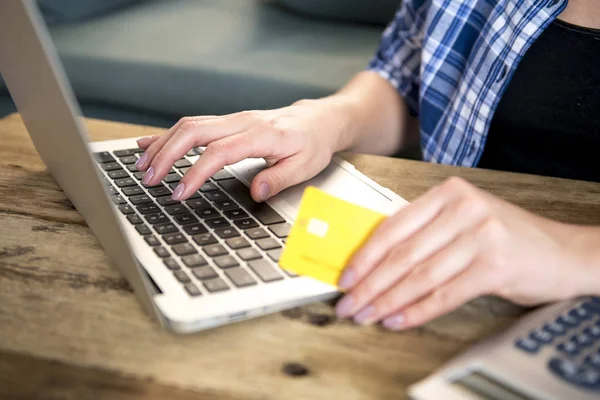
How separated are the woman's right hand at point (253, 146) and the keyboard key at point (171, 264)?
122 millimetres

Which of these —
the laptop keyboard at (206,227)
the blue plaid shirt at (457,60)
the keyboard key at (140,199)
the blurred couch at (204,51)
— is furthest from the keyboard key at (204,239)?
the blurred couch at (204,51)

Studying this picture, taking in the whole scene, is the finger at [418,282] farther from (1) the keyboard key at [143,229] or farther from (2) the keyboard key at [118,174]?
(2) the keyboard key at [118,174]

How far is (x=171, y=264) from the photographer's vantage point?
59 cm

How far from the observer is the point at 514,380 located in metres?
0.45

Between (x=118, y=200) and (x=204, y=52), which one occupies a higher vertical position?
(x=118, y=200)

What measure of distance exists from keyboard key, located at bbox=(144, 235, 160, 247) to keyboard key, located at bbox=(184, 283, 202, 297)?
3.2 inches

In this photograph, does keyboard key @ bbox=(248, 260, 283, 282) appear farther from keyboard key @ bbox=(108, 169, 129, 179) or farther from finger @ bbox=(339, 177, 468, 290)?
keyboard key @ bbox=(108, 169, 129, 179)

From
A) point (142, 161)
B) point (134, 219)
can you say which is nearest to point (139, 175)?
point (142, 161)

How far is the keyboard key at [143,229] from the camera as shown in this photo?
25.5 inches

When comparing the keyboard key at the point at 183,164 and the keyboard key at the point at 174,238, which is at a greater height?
the keyboard key at the point at 174,238

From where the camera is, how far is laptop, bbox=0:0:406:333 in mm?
522

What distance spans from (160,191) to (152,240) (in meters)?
0.12

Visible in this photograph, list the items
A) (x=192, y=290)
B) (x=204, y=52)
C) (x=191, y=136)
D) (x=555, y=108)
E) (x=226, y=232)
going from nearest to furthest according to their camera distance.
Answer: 1. (x=192, y=290)
2. (x=226, y=232)
3. (x=191, y=136)
4. (x=555, y=108)
5. (x=204, y=52)

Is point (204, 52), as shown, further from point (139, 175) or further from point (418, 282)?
point (418, 282)
